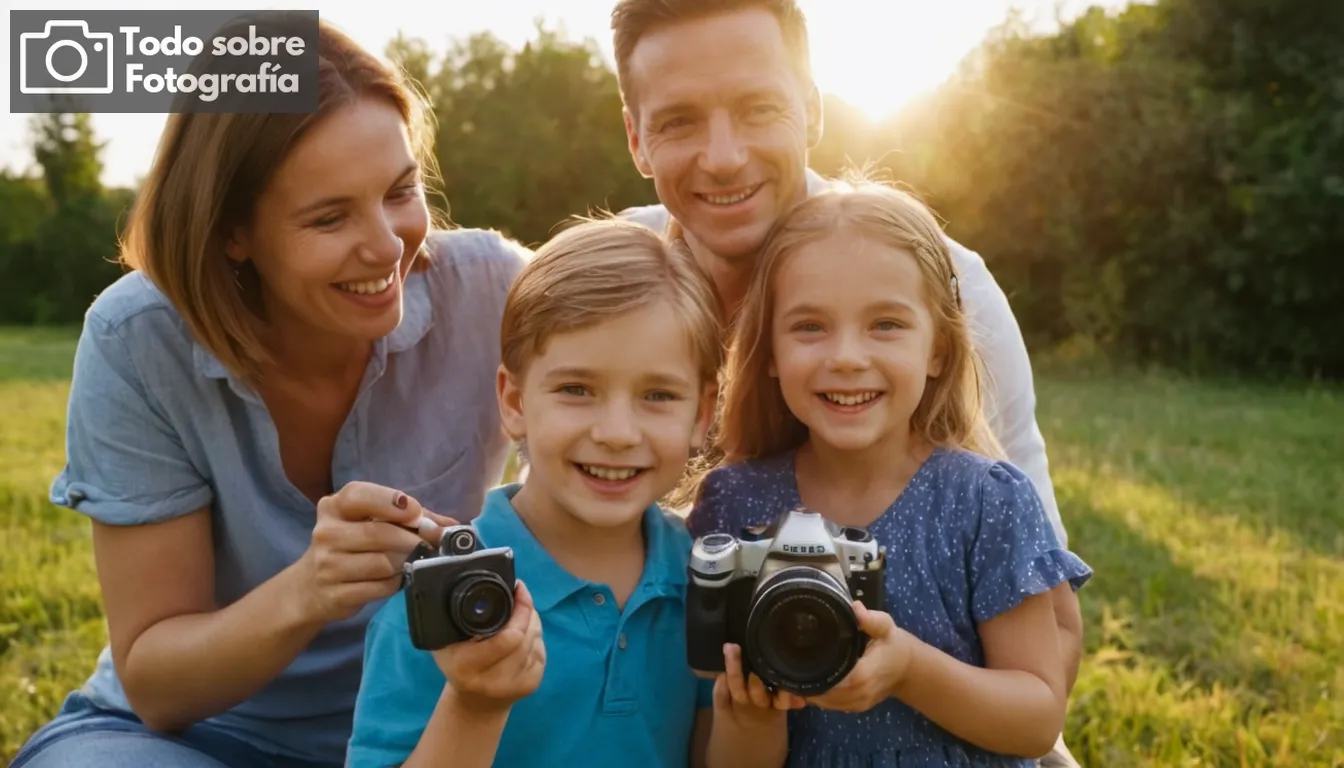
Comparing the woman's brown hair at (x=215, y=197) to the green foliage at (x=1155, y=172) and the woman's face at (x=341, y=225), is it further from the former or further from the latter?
the green foliage at (x=1155, y=172)

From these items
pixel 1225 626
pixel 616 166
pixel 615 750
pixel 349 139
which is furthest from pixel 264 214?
pixel 616 166

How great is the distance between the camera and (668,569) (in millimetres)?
2373

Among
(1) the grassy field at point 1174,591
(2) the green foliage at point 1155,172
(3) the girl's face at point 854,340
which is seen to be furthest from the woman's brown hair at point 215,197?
(2) the green foliage at point 1155,172

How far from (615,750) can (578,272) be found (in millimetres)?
916

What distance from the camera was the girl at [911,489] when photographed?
2299 mm

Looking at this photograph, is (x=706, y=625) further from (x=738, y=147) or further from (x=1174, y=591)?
(x=1174, y=591)

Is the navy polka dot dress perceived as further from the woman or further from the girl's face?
the woman

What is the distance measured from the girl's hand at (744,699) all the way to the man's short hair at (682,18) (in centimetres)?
175

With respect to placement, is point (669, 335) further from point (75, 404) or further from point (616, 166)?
point (616, 166)

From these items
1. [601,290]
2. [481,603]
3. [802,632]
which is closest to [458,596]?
[481,603]

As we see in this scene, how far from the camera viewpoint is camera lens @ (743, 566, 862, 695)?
75.8 inches

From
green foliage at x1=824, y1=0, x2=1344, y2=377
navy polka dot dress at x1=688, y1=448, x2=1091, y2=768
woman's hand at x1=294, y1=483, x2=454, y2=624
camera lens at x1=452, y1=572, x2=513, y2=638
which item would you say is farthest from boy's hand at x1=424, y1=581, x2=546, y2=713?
green foliage at x1=824, y1=0, x2=1344, y2=377

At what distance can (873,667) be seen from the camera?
2.03 meters

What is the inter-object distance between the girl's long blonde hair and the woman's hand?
840 mm
